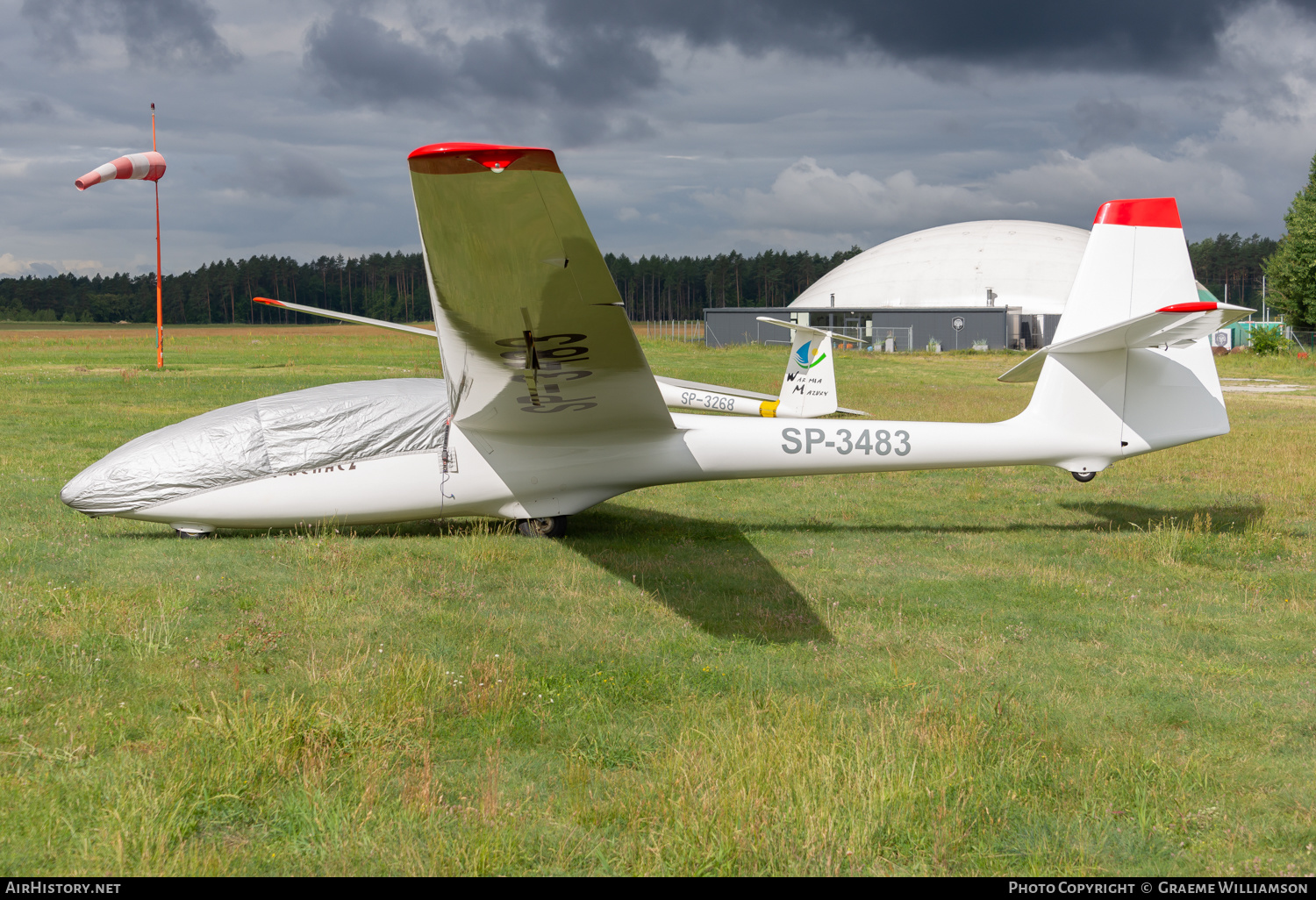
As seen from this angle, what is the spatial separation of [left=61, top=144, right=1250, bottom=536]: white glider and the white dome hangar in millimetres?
64095

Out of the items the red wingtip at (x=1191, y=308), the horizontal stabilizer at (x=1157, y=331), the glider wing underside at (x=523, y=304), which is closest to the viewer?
the glider wing underside at (x=523, y=304)

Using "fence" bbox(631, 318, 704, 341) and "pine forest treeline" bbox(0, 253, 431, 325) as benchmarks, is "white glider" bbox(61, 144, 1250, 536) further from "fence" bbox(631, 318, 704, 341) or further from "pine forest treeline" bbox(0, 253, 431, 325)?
"pine forest treeline" bbox(0, 253, 431, 325)

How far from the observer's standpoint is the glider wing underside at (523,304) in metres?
4.14

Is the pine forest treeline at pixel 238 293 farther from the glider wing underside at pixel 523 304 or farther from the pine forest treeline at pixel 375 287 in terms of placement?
the glider wing underside at pixel 523 304

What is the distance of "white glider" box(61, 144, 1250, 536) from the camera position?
26.9 ft

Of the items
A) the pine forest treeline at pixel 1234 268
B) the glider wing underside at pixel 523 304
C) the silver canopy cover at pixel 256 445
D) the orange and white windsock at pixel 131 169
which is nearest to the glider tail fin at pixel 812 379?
the glider wing underside at pixel 523 304

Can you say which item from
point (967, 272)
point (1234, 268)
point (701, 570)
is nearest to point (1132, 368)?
point (701, 570)

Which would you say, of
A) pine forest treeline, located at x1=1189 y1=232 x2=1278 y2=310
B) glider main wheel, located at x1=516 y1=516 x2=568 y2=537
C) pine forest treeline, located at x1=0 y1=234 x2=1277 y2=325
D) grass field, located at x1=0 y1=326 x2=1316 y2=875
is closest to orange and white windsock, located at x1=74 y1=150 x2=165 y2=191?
grass field, located at x1=0 y1=326 x2=1316 y2=875

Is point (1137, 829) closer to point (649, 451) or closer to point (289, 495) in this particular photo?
point (649, 451)

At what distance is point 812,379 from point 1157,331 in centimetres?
1054

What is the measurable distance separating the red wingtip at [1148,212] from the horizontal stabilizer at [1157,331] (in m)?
1.26

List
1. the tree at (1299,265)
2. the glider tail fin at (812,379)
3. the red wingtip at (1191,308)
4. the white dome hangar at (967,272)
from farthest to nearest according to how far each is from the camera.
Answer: the white dome hangar at (967,272)
the tree at (1299,265)
the glider tail fin at (812,379)
the red wingtip at (1191,308)

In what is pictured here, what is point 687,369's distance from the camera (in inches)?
1484

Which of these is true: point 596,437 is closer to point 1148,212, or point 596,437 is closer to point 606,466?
point 606,466
